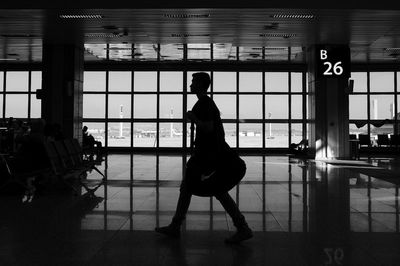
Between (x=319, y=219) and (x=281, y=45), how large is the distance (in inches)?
451

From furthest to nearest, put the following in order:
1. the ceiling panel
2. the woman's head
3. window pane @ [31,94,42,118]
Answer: window pane @ [31,94,42,118], the ceiling panel, the woman's head

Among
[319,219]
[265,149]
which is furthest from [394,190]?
[265,149]

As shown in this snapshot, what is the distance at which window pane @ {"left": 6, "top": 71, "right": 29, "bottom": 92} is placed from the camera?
22375 mm

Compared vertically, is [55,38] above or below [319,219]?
above

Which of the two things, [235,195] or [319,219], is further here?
[235,195]

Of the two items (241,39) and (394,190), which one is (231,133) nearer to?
(241,39)

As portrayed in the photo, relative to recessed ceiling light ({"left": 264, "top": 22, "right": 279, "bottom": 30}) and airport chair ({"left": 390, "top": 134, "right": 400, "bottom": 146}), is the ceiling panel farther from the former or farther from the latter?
airport chair ({"left": 390, "top": 134, "right": 400, "bottom": 146})

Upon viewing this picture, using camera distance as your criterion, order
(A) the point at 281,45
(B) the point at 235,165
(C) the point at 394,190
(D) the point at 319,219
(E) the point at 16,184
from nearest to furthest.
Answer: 1. (B) the point at 235,165
2. (D) the point at 319,219
3. (E) the point at 16,184
4. (C) the point at 394,190
5. (A) the point at 281,45

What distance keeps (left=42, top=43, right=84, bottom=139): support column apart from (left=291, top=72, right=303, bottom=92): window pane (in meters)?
11.0

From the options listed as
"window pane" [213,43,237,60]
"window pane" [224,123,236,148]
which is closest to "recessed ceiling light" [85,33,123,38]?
"window pane" [213,43,237,60]

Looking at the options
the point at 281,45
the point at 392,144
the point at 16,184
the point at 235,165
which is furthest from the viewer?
the point at 392,144

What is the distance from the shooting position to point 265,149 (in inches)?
842

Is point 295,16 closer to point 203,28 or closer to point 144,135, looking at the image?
point 203,28

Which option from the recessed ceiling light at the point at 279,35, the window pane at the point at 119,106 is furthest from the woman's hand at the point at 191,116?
the window pane at the point at 119,106
